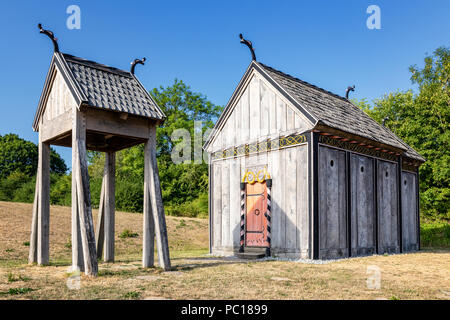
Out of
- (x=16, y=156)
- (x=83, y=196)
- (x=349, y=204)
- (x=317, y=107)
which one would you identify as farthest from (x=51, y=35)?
(x=16, y=156)

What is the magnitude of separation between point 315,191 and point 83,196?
7.34 meters

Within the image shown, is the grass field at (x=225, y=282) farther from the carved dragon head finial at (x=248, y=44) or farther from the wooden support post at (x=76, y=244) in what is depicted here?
the carved dragon head finial at (x=248, y=44)

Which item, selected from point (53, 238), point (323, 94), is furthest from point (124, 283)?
point (323, 94)

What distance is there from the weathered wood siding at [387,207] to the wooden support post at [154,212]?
998 centimetres

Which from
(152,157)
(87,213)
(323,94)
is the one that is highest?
(323,94)

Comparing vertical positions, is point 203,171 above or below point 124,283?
above

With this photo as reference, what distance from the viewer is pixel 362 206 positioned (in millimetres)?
15445

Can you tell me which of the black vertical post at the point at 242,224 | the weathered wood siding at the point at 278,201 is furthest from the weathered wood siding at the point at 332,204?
the black vertical post at the point at 242,224

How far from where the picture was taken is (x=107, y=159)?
40.2 feet

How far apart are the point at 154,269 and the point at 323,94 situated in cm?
1225

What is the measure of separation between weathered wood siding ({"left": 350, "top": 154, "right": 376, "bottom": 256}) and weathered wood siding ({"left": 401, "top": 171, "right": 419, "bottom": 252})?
11.6 feet

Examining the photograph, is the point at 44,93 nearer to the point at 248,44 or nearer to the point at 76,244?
the point at 76,244
